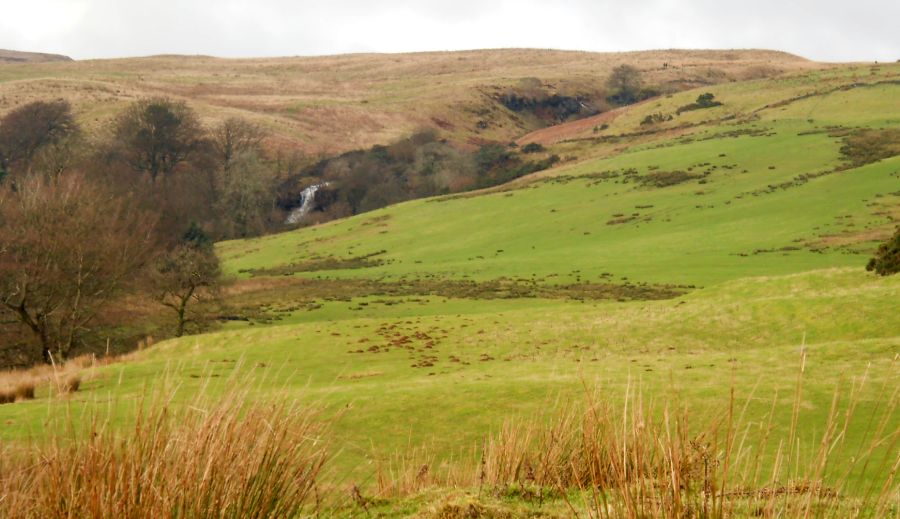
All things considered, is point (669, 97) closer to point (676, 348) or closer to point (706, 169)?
point (706, 169)

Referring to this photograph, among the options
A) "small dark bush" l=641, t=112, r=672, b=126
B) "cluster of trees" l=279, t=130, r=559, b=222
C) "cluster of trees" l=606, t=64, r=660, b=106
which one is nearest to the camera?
"cluster of trees" l=279, t=130, r=559, b=222

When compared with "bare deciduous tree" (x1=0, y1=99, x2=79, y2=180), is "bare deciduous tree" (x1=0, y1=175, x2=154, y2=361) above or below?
below

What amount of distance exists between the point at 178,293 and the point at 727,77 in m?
149

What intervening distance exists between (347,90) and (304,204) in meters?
79.2

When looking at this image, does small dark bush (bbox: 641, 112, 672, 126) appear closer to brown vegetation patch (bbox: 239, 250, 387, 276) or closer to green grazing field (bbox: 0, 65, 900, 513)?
green grazing field (bbox: 0, 65, 900, 513)

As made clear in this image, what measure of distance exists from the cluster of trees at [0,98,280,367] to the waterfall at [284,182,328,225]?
2802 millimetres

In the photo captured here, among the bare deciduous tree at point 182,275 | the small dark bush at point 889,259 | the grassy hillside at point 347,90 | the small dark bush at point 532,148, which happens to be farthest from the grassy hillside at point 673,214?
the grassy hillside at point 347,90

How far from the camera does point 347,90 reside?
171250 millimetres

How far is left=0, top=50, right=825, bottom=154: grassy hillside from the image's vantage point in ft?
402

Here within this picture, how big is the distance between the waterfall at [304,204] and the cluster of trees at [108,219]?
280 centimetres

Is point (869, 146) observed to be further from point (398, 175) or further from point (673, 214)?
point (398, 175)

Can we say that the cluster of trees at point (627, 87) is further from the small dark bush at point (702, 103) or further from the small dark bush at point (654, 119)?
the small dark bush at point (654, 119)

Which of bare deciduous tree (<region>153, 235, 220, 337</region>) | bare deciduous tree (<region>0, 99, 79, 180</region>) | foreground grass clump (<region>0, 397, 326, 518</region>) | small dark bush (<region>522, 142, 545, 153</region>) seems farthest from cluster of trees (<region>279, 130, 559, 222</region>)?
foreground grass clump (<region>0, 397, 326, 518</region>)

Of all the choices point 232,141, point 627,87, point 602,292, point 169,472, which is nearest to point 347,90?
point 627,87
